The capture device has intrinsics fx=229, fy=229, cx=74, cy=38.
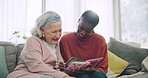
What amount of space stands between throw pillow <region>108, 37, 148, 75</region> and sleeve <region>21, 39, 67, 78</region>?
1.36 meters

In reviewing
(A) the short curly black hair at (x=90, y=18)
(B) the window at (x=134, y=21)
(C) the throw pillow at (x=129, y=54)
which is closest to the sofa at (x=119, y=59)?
(C) the throw pillow at (x=129, y=54)

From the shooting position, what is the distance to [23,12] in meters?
3.54

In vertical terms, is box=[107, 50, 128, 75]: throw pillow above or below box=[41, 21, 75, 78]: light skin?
below

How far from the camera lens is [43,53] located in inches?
70.9

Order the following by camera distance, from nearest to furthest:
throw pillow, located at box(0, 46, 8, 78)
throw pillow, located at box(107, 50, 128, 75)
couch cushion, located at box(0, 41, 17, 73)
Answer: throw pillow, located at box(0, 46, 8, 78)
couch cushion, located at box(0, 41, 17, 73)
throw pillow, located at box(107, 50, 128, 75)

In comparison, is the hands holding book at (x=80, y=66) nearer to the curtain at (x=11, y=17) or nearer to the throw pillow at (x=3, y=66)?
the throw pillow at (x=3, y=66)

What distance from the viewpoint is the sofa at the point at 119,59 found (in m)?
2.26

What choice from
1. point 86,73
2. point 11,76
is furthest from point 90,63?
point 11,76

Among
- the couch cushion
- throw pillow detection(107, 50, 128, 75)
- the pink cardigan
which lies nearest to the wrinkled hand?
the pink cardigan

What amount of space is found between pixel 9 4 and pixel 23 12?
0.78ft

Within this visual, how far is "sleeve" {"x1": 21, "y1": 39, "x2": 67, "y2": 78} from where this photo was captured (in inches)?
64.0

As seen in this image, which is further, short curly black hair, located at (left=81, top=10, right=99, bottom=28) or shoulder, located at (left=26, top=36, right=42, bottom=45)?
short curly black hair, located at (left=81, top=10, right=99, bottom=28)

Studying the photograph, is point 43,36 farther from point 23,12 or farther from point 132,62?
point 23,12

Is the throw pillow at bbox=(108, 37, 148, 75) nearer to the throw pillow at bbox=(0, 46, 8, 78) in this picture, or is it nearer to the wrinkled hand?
the wrinkled hand
